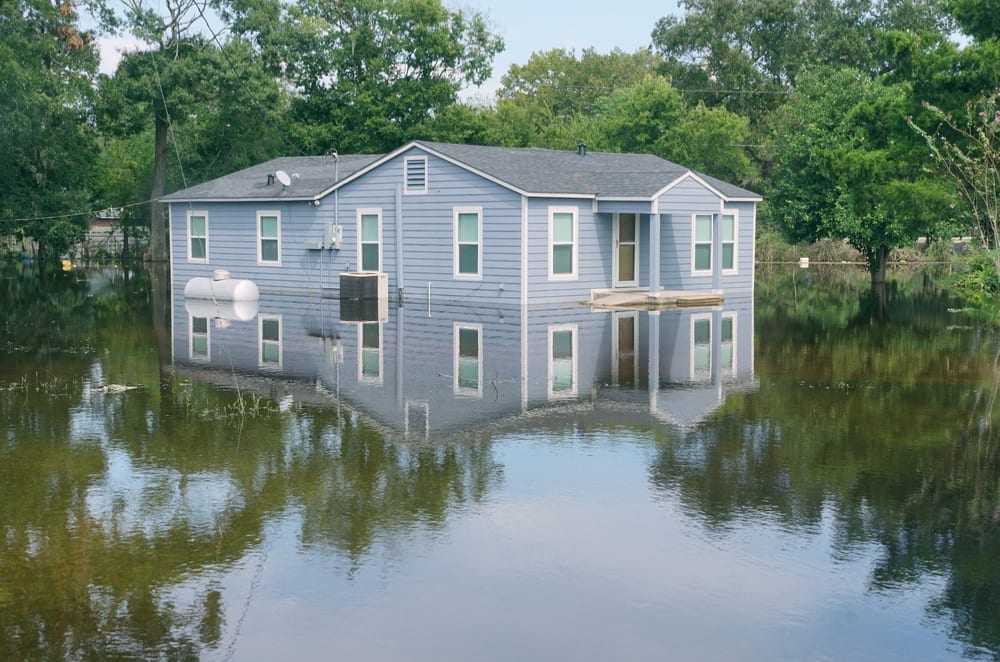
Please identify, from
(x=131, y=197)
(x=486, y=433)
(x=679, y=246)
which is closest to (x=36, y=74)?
(x=131, y=197)

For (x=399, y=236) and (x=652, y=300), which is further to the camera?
(x=399, y=236)

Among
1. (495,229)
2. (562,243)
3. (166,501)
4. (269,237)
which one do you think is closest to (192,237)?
(269,237)

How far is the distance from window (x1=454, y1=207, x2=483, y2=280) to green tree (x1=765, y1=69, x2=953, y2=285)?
8.75m

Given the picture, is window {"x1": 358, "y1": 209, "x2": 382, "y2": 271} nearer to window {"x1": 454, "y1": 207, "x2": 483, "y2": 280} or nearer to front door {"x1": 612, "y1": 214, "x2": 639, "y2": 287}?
window {"x1": 454, "y1": 207, "x2": 483, "y2": 280}

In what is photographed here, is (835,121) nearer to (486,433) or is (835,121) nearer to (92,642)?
(486,433)

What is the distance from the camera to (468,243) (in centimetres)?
2947

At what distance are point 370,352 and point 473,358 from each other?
1.92 meters

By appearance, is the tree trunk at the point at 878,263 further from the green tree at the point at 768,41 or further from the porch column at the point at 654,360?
the green tree at the point at 768,41

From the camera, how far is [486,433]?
12.2m

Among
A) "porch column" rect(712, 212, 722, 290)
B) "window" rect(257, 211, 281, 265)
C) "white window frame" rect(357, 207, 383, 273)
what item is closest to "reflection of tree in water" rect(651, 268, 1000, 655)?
"porch column" rect(712, 212, 722, 290)

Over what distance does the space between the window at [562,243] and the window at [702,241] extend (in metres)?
4.22

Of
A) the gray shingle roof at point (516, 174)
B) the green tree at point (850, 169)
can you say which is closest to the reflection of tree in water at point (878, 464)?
the green tree at point (850, 169)

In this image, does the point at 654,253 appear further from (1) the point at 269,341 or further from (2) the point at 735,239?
(1) the point at 269,341

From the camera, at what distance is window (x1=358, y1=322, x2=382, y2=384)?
53.8ft
